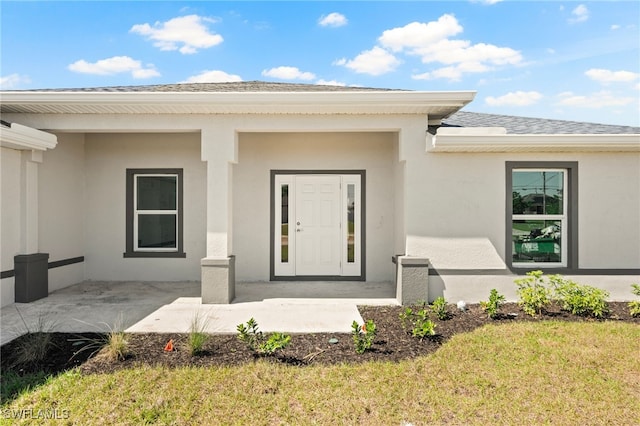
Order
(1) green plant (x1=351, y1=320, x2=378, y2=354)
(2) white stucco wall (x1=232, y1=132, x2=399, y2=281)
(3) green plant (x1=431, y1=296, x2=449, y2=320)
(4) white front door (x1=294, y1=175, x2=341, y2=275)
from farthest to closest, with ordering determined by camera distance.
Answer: (4) white front door (x1=294, y1=175, x2=341, y2=275), (2) white stucco wall (x1=232, y1=132, x2=399, y2=281), (3) green plant (x1=431, y1=296, x2=449, y2=320), (1) green plant (x1=351, y1=320, x2=378, y2=354)

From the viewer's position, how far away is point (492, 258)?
258 inches

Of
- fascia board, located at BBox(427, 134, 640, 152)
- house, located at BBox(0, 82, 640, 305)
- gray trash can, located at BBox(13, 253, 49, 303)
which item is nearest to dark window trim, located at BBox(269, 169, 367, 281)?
house, located at BBox(0, 82, 640, 305)

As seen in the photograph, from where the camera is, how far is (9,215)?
634cm

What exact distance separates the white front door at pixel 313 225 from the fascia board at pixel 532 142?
267cm

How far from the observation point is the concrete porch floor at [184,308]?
524 cm

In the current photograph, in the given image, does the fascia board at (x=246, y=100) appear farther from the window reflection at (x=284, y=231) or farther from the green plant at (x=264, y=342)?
the green plant at (x=264, y=342)

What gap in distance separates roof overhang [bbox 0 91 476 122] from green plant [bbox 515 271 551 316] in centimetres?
310

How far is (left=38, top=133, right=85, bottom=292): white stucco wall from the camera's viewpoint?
722cm

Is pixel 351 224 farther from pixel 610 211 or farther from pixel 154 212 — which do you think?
pixel 610 211

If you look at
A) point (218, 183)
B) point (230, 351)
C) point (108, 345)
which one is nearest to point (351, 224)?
point (218, 183)

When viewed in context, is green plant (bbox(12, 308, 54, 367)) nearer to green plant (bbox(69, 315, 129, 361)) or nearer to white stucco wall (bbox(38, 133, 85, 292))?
green plant (bbox(69, 315, 129, 361))

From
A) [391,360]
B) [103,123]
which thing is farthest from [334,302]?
[103,123]

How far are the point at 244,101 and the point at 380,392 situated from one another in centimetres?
474

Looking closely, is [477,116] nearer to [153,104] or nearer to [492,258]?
[492,258]
